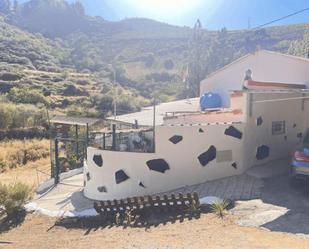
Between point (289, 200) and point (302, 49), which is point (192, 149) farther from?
point (302, 49)

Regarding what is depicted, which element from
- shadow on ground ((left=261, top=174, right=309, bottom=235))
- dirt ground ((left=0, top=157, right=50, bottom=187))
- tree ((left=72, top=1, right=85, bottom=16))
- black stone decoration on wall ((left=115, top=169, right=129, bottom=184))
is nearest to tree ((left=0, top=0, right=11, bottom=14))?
tree ((left=72, top=1, right=85, bottom=16))

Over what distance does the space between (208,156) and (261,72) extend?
7099 mm

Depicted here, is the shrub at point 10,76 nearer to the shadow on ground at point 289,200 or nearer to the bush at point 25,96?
the bush at point 25,96

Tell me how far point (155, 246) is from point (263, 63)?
482 inches

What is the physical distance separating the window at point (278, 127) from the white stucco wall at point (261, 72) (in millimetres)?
2050

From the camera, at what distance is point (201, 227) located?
9297 mm

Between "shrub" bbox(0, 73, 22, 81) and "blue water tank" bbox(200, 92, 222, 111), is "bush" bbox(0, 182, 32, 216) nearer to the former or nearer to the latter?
"blue water tank" bbox(200, 92, 222, 111)

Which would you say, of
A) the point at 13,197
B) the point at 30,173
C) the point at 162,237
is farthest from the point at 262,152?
the point at 30,173

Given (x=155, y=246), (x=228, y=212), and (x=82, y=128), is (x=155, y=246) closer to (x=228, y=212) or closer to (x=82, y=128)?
(x=228, y=212)

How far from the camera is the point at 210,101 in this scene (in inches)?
774

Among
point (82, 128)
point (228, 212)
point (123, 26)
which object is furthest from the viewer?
point (123, 26)

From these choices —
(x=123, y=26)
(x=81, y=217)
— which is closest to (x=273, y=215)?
(x=81, y=217)

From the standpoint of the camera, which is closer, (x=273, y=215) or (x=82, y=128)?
(x=273, y=215)

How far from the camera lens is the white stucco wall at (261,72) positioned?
16.1m
